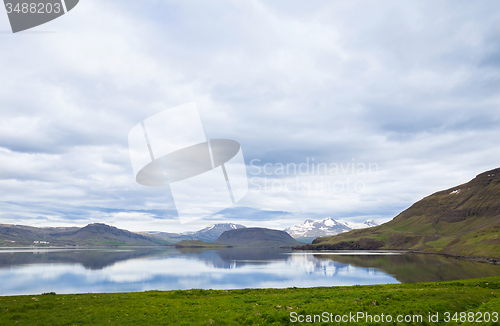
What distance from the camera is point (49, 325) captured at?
1820 cm

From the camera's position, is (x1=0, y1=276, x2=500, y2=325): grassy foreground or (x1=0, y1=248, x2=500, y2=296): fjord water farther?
(x1=0, y1=248, x2=500, y2=296): fjord water

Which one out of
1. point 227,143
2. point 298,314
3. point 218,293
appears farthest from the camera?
point 218,293

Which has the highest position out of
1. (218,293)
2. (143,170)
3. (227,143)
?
(227,143)

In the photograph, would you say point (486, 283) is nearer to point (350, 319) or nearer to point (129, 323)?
point (350, 319)

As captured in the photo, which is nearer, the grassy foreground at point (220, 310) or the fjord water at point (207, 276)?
the grassy foreground at point (220, 310)

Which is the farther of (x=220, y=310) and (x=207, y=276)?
(x=207, y=276)

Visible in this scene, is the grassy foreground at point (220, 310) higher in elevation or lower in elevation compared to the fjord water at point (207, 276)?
higher

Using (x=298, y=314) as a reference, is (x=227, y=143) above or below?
above

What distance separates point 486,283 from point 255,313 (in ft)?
114

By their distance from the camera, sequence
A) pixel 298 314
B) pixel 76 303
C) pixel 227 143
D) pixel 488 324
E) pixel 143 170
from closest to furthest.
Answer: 1. pixel 488 324
2. pixel 298 314
3. pixel 76 303
4. pixel 143 170
5. pixel 227 143

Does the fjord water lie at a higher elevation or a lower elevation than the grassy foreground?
lower

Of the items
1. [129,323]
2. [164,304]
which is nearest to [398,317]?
[129,323]

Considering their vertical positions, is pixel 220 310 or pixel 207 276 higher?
pixel 220 310

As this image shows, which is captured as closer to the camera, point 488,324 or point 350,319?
point 488,324
